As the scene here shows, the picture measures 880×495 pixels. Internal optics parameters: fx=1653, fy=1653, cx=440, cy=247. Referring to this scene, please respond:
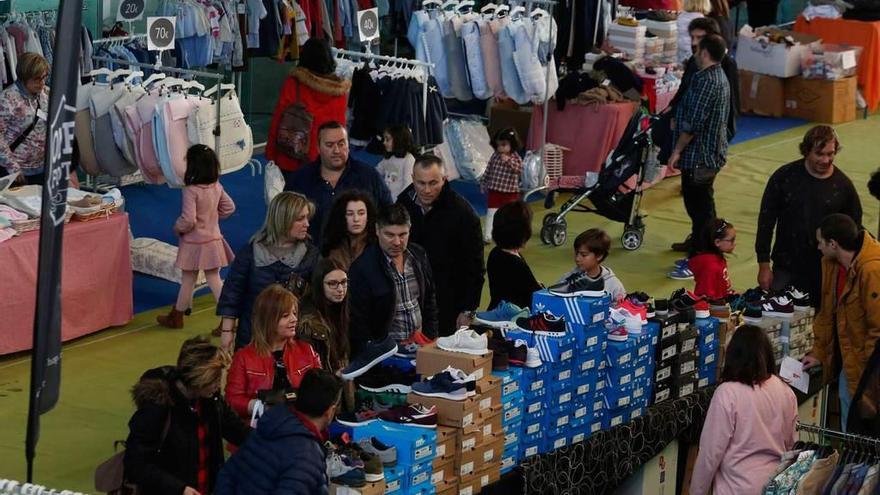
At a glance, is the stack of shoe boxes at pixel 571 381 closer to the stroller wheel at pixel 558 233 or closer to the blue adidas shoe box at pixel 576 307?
the blue adidas shoe box at pixel 576 307

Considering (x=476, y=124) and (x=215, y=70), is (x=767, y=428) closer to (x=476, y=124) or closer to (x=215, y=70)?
(x=476, y=124)

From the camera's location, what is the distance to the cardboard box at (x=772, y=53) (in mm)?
17641

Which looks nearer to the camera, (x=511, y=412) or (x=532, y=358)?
(x=511, y=412)

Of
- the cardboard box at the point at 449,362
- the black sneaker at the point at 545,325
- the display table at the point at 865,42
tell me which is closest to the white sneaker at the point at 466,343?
the cardboard box at the point at 449,362

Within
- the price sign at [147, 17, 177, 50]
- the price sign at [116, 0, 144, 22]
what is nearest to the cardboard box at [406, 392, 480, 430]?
the price sign at [147, 17, 177, 50]

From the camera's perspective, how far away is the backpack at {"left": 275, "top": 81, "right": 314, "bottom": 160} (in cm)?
1077

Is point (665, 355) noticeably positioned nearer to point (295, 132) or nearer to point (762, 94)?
point (295, 132)

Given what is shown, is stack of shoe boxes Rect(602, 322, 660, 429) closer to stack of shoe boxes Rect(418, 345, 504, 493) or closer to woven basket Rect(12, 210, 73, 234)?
stack of shoe boxes Rect(418, 345, 504, 493)

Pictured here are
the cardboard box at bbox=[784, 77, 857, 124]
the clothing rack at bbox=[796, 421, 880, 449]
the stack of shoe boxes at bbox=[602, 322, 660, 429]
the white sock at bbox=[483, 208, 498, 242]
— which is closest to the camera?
the clothing rack at bbox=[796, 421, 880, 449]

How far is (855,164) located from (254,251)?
9.80m

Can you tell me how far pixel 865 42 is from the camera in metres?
18.4

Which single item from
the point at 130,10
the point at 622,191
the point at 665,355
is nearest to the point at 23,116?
the point at 130,10

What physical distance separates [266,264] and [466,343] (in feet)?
4.35

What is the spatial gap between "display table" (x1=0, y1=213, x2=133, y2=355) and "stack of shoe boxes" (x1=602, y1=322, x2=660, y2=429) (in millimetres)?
3444
